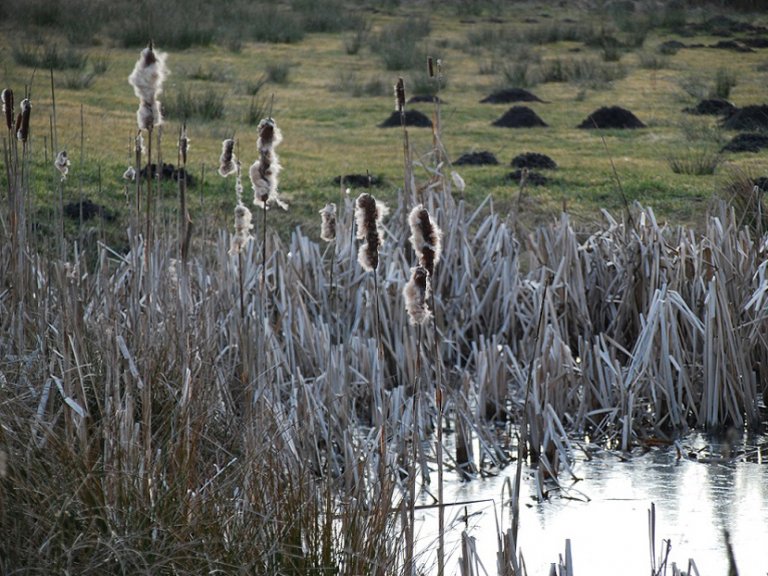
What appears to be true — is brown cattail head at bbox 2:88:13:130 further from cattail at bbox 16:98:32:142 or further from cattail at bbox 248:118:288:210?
cattail at bbox 248:118:288:210

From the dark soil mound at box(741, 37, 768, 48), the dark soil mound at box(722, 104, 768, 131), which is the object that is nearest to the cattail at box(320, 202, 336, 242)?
the dark soil mound at box(722, 104, 768, 131)

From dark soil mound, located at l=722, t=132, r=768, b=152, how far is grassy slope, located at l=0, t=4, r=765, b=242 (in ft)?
1.10

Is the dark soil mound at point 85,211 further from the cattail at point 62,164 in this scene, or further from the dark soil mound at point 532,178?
the dark soil mound at point 532,178

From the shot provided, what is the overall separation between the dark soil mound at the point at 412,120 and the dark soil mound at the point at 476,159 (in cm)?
139

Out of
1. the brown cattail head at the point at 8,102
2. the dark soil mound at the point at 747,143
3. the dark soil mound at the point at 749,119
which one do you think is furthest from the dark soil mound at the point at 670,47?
the brown cattail head at the point at 8,102

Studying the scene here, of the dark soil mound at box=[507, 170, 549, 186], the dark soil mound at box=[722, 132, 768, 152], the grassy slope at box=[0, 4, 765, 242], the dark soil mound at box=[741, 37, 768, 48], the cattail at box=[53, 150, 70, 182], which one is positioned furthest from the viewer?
the dark soil mound at box=[741, 37, 768, 48]

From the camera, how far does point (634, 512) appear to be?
3629 mm

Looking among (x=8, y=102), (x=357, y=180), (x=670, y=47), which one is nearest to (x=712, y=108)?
(x=357, y=180)

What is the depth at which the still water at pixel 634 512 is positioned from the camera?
3.23 metres

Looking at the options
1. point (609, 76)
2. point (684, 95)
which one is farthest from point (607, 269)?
point (609, 76)

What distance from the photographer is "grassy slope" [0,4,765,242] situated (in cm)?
824

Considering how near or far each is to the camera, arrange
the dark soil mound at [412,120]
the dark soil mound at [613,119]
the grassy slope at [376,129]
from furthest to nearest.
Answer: the dark soil mound at [613,119]
the dark soil mound at [412,120]
the grassy slope at [376,129]

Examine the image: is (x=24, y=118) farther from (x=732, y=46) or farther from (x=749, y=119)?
(x=732, y=46)

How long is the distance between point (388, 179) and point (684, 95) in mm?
6123
